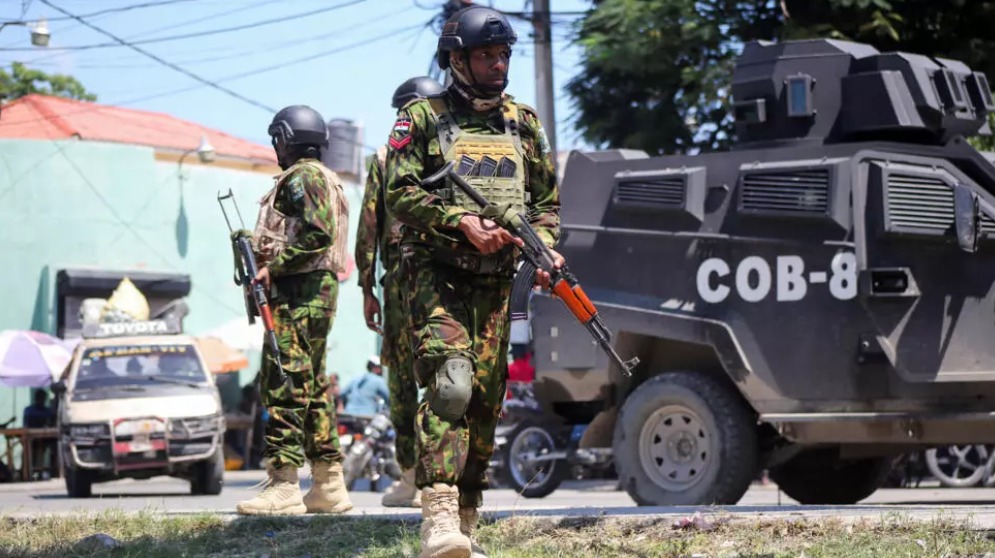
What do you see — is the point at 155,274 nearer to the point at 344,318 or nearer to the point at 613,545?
the point at 344,318

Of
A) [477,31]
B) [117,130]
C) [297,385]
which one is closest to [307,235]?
[297,385]

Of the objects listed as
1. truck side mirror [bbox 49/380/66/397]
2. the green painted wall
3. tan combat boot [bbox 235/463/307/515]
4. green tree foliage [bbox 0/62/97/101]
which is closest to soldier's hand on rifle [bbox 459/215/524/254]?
Result: tan combat boot [bbox 235/463/307/515]

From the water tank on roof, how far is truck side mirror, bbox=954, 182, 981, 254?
22214mm

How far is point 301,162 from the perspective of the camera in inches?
337

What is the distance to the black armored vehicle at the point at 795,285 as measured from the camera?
9188mm

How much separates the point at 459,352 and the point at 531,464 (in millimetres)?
9332

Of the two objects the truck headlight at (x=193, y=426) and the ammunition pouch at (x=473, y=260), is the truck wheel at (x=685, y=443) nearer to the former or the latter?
the ammunition pouch at (x=473, y=260)

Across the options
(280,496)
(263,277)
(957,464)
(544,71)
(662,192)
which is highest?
(544,71)

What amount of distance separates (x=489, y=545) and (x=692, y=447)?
139 inches

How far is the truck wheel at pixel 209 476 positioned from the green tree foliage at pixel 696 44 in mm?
6567

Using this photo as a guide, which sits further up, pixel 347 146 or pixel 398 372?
pixel 347 146

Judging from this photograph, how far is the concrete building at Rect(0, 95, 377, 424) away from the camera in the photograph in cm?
2775

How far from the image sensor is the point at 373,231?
8438mm

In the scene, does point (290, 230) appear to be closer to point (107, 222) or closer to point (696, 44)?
point (696, 44)
